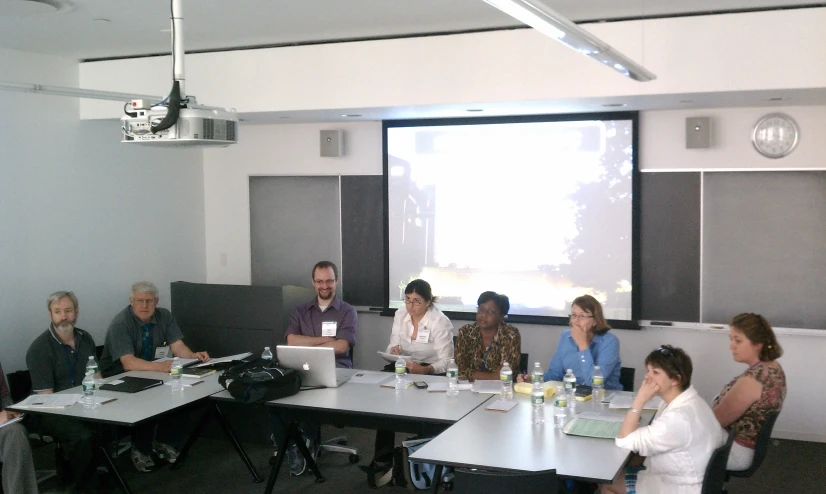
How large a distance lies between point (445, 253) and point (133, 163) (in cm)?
Result: 291

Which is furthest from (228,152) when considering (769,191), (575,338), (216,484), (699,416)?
(699,416)

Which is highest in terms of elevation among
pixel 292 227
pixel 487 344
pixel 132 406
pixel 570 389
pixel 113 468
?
pixel 292 227

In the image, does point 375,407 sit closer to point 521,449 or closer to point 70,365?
point 521,449

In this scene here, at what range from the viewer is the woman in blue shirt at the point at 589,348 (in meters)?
4.99

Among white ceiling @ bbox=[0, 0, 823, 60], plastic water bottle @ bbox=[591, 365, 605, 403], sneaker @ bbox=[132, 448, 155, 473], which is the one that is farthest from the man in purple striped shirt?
plastic water bottle @ bbox=[591, 365, 605, 403]

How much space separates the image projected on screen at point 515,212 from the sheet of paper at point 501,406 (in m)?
2.40

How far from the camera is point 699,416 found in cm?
358

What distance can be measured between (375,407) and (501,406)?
2.33ft

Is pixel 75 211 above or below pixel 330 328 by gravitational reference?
above

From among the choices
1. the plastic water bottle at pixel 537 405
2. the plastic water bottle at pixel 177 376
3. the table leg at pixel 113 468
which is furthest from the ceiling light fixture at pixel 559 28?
the table leg at pixel 113 468

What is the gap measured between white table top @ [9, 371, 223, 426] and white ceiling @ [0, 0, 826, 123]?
7.79 feet

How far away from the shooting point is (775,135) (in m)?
6.22

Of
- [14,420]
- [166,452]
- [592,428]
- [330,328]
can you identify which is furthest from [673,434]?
[166,452]

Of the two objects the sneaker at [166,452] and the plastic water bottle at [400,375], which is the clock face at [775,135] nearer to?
the plastic water bottle at [400,375]
